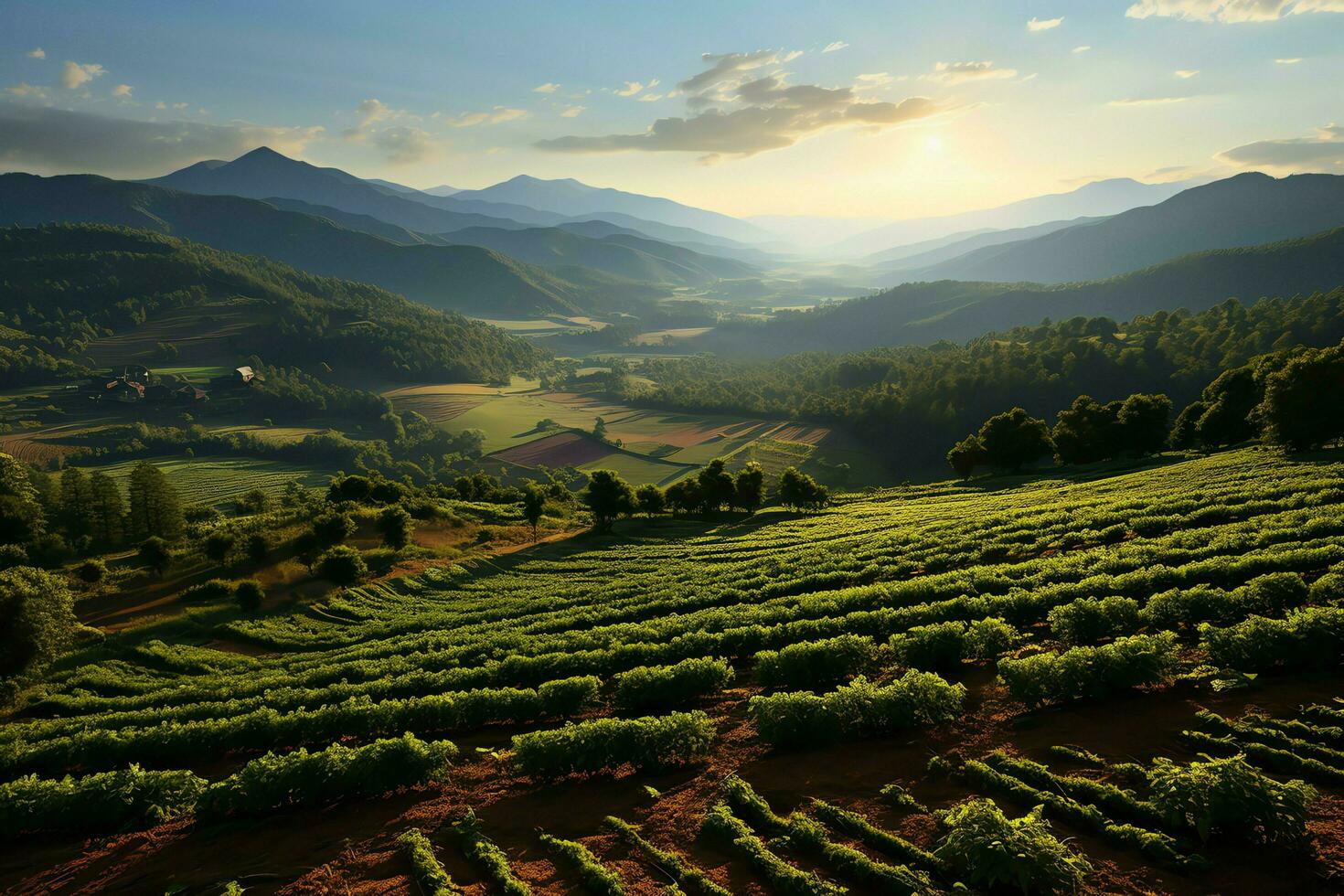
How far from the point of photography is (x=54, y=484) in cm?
9619

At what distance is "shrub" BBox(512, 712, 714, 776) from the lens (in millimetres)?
16734

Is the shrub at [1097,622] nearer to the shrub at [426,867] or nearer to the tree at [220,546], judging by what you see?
the shrub at [426,867]

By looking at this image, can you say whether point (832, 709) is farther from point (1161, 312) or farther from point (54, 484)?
point (1161, 312)

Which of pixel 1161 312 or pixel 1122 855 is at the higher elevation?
pixel 1161 312

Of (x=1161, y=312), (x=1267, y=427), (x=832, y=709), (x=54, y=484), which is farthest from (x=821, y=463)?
(x=54, y=484)

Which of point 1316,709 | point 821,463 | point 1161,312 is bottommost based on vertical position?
point 821,463

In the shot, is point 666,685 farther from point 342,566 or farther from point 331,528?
point 331,528

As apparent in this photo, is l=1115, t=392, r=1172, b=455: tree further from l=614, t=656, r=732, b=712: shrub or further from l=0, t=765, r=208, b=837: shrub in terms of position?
l=0, t=765, r=208, b=837: shrub

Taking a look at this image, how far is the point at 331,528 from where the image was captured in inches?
2201

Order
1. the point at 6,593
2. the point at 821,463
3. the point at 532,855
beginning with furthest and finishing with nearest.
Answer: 1. the point at 821,463
2. the point at 6,593
3. the point at 532,855

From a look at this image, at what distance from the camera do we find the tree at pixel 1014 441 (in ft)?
276

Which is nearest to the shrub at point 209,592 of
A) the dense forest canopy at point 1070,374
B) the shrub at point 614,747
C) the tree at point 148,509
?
the tree at point 148,509

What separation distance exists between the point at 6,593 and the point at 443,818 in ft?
120

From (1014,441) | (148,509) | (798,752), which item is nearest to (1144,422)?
(1014,441)
